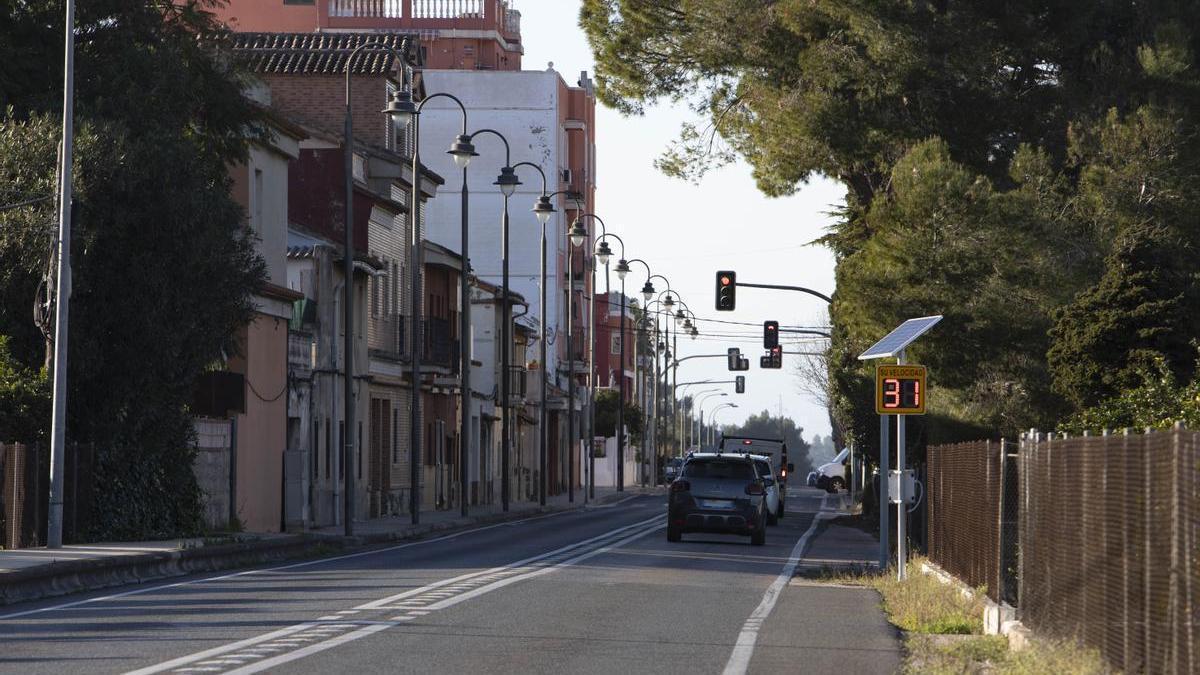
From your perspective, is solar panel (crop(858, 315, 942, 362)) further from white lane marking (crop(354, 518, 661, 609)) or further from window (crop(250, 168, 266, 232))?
→ window (crop(250, 168, 266, 232))

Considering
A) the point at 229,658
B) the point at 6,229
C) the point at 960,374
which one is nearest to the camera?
the point at 229,658

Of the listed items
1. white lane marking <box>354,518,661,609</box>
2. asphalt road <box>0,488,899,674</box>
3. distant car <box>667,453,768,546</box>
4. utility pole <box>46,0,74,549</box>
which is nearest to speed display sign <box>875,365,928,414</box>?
asphalt road <box>0,488,899,674</box>

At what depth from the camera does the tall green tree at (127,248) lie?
2864 centimetres

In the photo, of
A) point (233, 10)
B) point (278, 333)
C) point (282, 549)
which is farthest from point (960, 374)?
point (233, 10)

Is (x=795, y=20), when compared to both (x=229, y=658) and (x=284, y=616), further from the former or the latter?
(x=229, y=658)

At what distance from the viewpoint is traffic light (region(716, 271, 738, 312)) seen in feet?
157

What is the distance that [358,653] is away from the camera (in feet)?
43.7

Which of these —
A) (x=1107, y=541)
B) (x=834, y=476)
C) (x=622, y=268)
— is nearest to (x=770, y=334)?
(x=622, y=268)

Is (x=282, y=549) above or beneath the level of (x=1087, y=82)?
beneath

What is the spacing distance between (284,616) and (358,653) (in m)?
3.32

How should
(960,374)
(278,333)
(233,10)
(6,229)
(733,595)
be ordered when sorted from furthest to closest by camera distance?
1. (233,10)
2. (278,333)
3. (960,374)
4. (6,229)
5. (733,595)

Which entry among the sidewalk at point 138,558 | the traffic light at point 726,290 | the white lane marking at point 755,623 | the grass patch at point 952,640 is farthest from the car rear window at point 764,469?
the grass patch at point 952,640

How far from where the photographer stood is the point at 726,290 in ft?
157

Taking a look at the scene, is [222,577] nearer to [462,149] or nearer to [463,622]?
[463,622]
